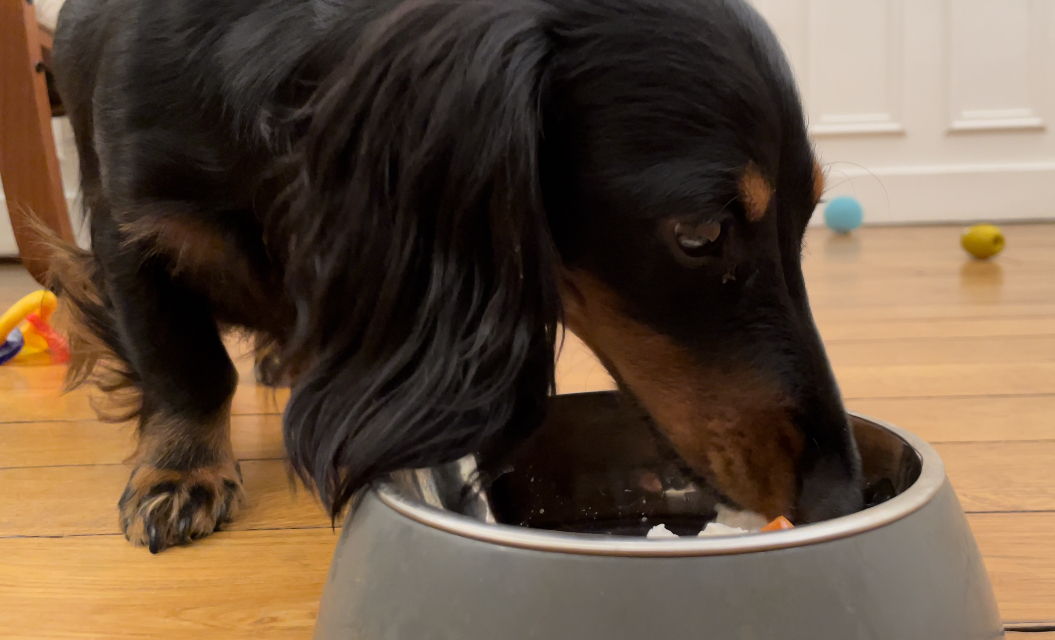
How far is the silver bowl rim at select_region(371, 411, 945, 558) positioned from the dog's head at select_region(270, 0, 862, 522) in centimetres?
16

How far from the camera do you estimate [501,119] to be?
2.36ft

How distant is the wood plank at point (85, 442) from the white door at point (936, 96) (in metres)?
2.94

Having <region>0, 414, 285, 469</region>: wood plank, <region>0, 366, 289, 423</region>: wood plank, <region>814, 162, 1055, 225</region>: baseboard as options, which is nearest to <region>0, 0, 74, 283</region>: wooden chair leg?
<region>0, 366, 289, 423</region>: wood plank

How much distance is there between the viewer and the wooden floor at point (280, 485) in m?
0.85

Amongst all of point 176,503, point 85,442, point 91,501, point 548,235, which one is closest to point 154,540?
point 176,503

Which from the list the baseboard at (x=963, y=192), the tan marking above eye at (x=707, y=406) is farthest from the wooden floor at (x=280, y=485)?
the baseboard at (x=963, y=192)

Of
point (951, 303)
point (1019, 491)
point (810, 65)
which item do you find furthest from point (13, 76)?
point (810, 65)

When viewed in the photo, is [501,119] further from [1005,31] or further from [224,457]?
[1005,31]

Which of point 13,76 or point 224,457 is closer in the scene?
point 224,457

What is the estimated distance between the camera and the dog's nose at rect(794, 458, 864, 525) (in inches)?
30.4

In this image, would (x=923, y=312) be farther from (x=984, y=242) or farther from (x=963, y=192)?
(x=963, y=192)

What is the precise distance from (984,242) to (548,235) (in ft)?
8.37

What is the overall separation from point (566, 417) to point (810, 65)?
3299 millimetres

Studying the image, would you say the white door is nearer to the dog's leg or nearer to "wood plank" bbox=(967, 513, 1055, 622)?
"wood plank" bbox=(967, 513, 1055, 622)
